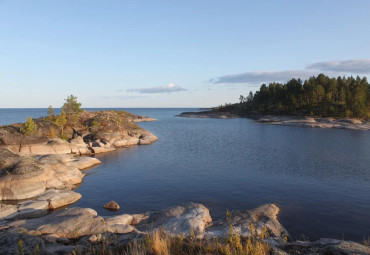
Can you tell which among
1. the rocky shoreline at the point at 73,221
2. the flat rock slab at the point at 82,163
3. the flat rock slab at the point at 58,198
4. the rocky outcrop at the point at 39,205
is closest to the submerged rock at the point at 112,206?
the rocky shoreline at the point at 73,221

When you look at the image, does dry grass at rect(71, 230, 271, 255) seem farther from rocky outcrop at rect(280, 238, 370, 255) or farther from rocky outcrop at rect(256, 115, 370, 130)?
rocky outcrop at rect(256, 115, 370, 130)

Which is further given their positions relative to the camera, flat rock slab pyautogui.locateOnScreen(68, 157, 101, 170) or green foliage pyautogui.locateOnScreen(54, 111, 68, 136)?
green foliage pyautogui.locateOnScreen(54, 111, 68, 136)

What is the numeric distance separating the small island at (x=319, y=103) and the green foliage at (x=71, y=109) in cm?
8345

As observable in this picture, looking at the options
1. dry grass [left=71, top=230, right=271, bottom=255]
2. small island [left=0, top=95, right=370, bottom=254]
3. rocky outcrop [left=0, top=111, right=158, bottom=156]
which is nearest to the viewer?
dry grass [left=71, top=230, right=271, bottom=255]

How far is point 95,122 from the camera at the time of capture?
67250 mm

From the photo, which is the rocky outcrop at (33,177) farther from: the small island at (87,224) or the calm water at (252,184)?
the calm water at (252,184)

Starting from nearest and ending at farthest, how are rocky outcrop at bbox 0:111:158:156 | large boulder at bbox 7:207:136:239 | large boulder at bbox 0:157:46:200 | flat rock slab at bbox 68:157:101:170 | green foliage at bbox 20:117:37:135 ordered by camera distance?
large boulder at bbox 7:207:136:239 → large boulder at bbox 0:157:46:200 → flat rock slab at bbox 68:157:101:170 → rocky outcrop at bbox 0:111:158:156 → green foliage at bbox 20:117:37:135

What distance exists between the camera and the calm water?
23484 mm

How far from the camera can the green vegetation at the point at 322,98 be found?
118188 mm

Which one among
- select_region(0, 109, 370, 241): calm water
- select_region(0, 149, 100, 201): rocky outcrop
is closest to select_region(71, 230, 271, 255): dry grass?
select_region(0, 109, 370, 241): calm water

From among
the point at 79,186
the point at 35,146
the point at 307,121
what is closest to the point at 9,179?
the point at 79,186

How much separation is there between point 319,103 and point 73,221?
13450cm

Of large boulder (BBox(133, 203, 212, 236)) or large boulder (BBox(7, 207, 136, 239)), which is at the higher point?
large boulder (BBox(7, 207, 136, 239))

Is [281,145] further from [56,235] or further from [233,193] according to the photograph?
[56,235]
